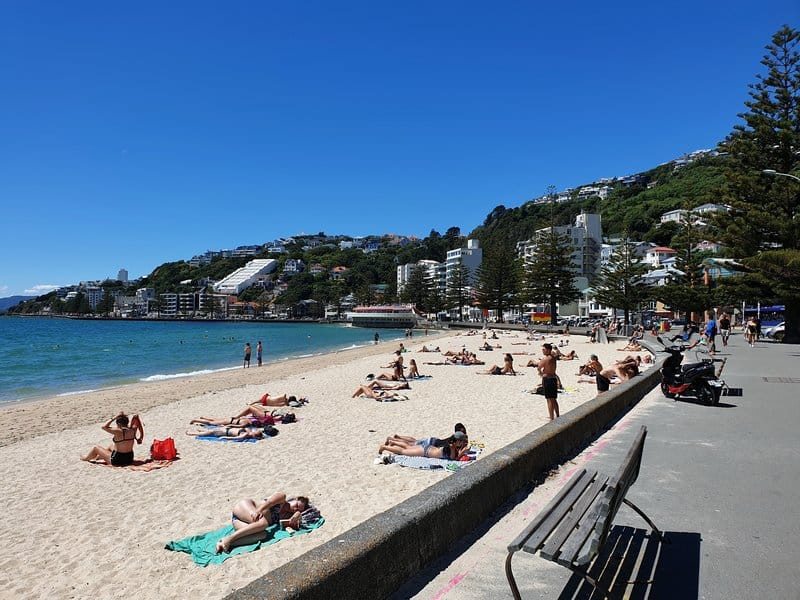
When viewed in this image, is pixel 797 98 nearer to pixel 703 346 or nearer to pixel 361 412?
pixel 703 346

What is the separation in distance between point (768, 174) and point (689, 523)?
2344 cm

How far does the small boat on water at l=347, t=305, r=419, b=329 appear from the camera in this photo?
93.7 metres

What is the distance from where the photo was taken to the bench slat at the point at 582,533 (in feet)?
8.01

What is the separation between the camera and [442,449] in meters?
6.82

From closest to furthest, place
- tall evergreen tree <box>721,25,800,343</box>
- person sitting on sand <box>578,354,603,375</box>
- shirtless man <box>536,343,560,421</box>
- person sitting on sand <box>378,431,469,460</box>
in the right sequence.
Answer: person sitting on sand <box>378,431,469,460</box> → shirtless man <box>536,343,560,421</box> → person sitting on sand <box>578,354,603,375</box> → tall evergreen tree <box>721,25,800,343</box>

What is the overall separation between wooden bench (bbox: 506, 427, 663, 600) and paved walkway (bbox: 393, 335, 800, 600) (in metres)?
0.33

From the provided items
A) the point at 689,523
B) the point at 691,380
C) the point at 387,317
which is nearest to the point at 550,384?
the point at 691,380

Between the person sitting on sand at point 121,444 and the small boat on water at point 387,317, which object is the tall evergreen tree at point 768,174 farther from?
the small boat on water at point 387,317

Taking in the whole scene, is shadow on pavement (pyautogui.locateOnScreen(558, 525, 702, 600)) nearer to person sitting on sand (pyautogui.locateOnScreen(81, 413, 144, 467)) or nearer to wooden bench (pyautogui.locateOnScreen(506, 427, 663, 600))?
wooden bench (pyautogui.locateOnScreen(506, 427, 663, 600))

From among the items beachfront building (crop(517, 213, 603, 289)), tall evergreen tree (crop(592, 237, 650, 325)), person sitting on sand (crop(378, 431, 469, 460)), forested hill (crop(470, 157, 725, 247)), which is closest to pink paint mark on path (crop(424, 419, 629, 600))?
person sitting on sand (crop(378, 431, 469, 460))

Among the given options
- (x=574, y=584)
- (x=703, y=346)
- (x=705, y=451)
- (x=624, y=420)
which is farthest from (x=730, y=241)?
(x=574, y=584)

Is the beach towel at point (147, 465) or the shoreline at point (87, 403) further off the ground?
the beach towel at point (147, 465)

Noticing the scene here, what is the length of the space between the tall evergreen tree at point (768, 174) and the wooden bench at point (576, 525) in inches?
873

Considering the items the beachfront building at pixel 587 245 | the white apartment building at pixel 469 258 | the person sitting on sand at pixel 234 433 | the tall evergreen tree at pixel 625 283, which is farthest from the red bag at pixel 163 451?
the white apartment building at pixel 469 258
